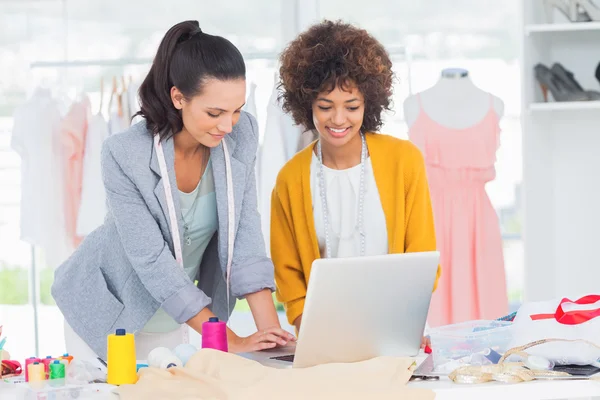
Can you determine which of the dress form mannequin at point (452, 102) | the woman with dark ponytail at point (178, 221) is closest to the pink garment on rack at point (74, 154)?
the dress form mannequin at point (452, 102)

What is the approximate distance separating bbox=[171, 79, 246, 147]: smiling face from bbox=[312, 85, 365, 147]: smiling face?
0.27 meters

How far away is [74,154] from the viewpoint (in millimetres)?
3664

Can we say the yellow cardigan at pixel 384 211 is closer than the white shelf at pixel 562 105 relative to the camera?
Yes

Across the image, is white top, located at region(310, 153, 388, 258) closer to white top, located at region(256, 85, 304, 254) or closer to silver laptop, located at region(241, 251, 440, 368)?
silver laptop, located at region(241, 251, 440, 368)

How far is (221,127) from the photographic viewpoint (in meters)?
1.96

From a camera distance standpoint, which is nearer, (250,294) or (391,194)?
(250,294)

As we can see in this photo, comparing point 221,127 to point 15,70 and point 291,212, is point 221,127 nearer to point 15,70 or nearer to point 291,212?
point 291,212

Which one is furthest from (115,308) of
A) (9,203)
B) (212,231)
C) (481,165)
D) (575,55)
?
(575,55)

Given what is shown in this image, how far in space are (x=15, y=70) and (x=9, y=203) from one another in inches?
→ 24.2

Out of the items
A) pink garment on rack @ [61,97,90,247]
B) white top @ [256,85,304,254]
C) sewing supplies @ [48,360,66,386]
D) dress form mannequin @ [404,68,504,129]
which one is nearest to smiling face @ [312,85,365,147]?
sewing supplies @ [48,360,66,386]

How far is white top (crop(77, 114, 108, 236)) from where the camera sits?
363cm

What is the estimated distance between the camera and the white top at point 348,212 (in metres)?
2.26

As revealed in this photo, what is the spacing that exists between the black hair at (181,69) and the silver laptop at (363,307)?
0.59m

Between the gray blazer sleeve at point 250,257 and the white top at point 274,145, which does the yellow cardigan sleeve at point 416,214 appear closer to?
the gray blazer sleeve at point 250,257
